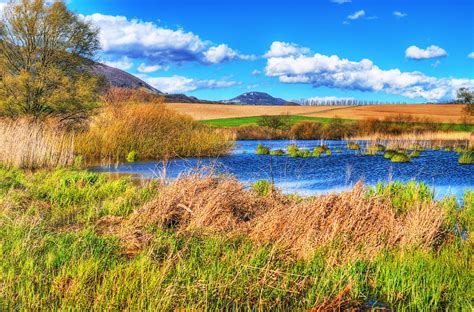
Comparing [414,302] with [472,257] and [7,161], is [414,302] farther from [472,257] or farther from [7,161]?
[7,161]

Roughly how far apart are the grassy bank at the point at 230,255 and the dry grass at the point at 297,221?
0.02 m

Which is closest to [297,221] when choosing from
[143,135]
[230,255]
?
[230,255]

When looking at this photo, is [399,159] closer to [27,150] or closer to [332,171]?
[332,171]

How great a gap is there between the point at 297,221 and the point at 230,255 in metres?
1.52

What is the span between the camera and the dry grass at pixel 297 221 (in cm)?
719

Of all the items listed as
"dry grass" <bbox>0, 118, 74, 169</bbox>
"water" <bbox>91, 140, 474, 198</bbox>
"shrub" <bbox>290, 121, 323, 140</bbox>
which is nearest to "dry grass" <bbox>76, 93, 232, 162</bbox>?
"water" <bbox>91, 140, 474, 198</bbox>

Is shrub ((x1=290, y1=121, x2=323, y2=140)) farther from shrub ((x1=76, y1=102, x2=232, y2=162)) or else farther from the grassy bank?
the grassy bank

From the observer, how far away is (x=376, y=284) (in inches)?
233

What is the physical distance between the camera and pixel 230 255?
260 inches

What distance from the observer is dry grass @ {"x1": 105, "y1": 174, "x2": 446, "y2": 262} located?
7.19 metres

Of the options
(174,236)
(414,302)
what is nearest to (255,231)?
(174,236)

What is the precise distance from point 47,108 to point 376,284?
28.8 meters

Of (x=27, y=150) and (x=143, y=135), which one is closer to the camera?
(x=27, y=150)

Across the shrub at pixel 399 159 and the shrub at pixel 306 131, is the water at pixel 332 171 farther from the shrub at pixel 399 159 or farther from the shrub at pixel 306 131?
the shrub at pixel 306 131
